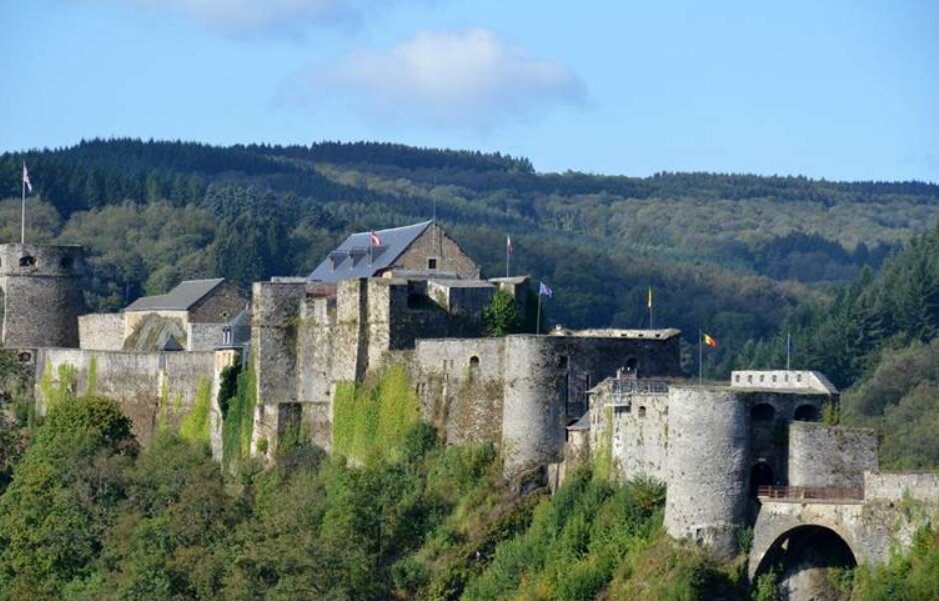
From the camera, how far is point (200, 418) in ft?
242

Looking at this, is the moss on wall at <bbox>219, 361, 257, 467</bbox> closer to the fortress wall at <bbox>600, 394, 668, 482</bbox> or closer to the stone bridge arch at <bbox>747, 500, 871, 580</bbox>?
the fortress wall at <bbox>600, 394, 668, 482</bbox>

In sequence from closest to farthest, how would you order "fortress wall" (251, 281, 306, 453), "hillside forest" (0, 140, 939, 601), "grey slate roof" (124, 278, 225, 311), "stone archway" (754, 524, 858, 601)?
"stone archway" (754, 524, 858, 601)
"hillside forest" (0, 140, 939, 601)
"fortress wall" (251, 281, 306, 453)
"grey slate roof" (124, 278, 225, 311)

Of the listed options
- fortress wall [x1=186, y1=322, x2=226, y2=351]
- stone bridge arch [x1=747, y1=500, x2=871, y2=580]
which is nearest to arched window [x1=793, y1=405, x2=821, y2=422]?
stone bridge arch [x1=747, y1=500, x2=871, y2=580]

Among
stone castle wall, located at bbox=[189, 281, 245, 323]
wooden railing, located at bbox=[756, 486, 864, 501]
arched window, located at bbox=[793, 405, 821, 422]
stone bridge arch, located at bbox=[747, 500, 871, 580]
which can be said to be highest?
stone castle wall, located at bbox=[189, 281, 245, 323]

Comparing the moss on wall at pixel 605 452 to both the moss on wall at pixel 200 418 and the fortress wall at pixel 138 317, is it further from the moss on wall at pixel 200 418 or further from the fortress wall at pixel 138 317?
the fortress wall at pixel 138 317

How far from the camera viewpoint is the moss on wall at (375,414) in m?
63.5

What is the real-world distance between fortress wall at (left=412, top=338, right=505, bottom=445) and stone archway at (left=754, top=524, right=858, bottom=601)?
1005cm

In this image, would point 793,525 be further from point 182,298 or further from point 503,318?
point 182,298

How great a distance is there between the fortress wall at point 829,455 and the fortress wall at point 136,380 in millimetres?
24530

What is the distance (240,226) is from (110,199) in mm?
16976

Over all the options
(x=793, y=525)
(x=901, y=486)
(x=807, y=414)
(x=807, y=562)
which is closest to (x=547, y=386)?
(x=807, y=414)

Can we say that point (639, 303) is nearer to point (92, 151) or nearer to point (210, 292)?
point (92, 151)

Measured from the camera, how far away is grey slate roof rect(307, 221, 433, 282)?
68812mm

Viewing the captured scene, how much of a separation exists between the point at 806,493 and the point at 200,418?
85.1 feet
